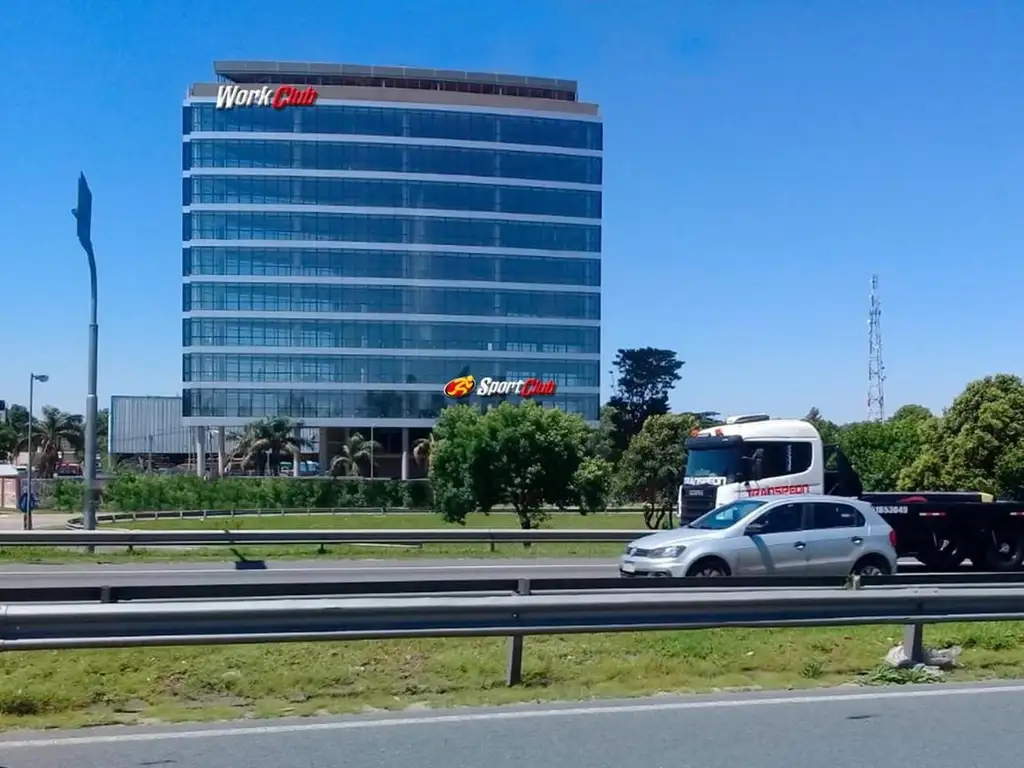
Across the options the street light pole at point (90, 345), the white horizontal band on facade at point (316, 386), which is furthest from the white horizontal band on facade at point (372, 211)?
the street light pole at point (90, 345)

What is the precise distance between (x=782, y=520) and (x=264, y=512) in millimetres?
62035

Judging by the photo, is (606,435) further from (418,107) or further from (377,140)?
(418,107)

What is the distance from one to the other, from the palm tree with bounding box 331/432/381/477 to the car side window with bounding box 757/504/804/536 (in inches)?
2955

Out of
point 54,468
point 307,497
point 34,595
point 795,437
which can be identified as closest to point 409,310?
point 307,497

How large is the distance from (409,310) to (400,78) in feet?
66.1

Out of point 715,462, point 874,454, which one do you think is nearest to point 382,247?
point 874,454

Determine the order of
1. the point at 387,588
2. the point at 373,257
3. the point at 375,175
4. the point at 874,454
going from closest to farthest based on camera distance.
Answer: the point at 387,588 < the point at 874,454 < the point at 375,175 < the point at 373,257

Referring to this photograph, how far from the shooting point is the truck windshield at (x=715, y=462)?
2127cm

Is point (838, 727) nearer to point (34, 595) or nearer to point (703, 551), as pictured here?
point (34, 595)

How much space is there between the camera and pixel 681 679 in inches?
367

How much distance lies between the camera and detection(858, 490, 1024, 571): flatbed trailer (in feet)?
68.8

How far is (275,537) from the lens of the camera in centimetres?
2819

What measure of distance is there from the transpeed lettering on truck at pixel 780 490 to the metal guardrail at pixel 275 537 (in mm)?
8558

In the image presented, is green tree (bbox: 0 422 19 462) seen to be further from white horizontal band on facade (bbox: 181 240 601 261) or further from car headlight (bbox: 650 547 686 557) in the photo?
car headlight (bbox: 650 547 686 557)
